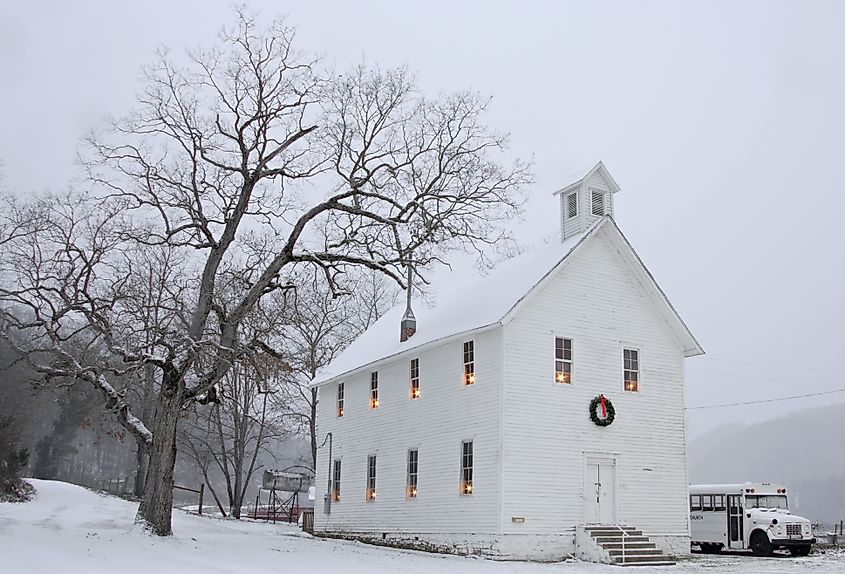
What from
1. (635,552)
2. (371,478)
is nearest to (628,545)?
(635,552)

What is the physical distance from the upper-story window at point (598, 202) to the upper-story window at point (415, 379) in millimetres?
7297

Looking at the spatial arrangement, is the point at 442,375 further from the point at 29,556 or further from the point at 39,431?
the point at 39,431

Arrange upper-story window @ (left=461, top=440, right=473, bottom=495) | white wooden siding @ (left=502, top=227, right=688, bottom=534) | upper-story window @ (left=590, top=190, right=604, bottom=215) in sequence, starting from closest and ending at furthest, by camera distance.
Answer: white wooden siding @ (left=502, top=227, right=688, bottom=534) → upper-story window @ (left=461, top=440, right=473, bottom=495) → upper-story window @ (left=590, top=190, right=604, bottom=215)

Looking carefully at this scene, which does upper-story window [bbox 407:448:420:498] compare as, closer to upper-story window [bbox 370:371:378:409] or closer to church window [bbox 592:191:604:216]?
upper-story window [bbox 370:371:378:409]

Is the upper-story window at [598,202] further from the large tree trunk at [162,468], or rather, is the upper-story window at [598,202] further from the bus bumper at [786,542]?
the large tree trunk at [162,468]

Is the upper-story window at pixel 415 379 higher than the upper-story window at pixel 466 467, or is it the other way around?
the upper-story window at pixel 415 379

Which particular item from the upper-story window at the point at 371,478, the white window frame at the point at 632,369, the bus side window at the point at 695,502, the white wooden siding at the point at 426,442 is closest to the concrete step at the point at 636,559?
the white wooden siding at the point at 426,442

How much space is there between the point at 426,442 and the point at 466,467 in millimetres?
2391

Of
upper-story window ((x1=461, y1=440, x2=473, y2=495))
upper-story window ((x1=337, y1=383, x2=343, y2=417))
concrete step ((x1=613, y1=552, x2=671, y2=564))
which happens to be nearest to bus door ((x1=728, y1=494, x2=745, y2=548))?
Result: concrete step ((x1=613, y1=552, x2=671, y2=564))

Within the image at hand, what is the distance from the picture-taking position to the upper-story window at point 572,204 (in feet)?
88.0

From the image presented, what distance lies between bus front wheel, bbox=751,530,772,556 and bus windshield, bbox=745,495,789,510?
1057mm

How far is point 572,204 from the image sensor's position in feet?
88.6

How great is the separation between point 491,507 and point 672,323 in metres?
8.34

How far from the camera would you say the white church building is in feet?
75.6
